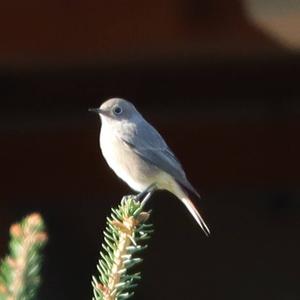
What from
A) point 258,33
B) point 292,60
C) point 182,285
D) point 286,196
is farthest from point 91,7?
point 182,285

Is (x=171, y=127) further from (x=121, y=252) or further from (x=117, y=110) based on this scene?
(x=121, y=252)

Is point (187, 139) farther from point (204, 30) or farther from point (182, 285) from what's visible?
point (182, 285)

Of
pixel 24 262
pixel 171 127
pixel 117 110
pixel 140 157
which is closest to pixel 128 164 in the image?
pixel 140 157

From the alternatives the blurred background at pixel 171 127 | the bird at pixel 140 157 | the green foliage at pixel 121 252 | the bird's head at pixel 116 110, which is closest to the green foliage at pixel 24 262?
the green foliage at pixel 121 252

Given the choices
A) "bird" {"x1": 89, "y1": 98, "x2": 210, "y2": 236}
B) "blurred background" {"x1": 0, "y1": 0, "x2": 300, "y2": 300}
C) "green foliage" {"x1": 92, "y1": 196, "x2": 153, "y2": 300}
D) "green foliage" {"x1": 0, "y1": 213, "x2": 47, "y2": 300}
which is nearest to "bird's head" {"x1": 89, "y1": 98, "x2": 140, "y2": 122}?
"bird" {"x1": 89, "y1": 98, "x2": 210, "y2": 236}

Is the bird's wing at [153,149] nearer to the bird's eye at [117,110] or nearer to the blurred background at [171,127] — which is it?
the bird's eye at [117,110]

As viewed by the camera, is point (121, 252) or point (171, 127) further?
point (171, 127)

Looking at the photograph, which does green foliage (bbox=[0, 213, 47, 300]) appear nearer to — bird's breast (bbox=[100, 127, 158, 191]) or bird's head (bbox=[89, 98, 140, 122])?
bird's breast (bbox=[100, 127, 158, 191])
